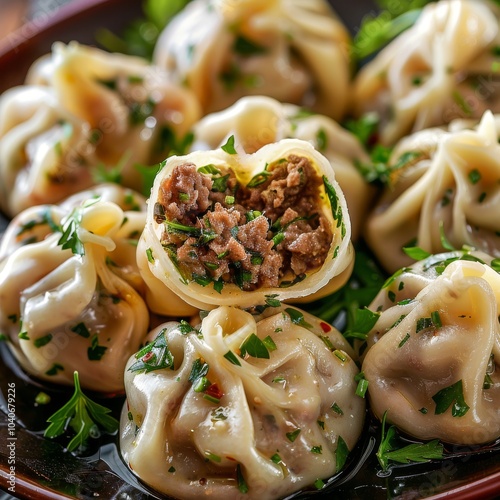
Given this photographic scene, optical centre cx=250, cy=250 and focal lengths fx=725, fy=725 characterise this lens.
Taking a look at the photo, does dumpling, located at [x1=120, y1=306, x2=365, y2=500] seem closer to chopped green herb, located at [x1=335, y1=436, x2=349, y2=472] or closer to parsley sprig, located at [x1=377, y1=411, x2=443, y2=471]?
chopped green herb, located at [x1=335, y1=436, x2=349, y2=472]

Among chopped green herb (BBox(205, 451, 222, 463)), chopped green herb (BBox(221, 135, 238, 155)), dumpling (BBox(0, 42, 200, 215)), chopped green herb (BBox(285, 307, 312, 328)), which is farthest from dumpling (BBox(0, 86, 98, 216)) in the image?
chopped green herb (BBox(205, 451, 222, 463))

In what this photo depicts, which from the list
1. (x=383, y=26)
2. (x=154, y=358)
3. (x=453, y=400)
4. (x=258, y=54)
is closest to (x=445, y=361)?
(x=453, y=400)

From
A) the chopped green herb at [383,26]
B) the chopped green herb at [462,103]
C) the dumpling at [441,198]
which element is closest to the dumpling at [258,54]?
the chopped green herb at [383,26]

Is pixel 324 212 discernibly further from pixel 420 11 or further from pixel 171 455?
pixel 420 11

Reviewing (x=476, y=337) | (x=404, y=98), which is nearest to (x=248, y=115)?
(x=404, y=98)

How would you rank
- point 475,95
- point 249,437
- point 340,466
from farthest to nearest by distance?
point 475,95 < point 340,466 < point 249,437
